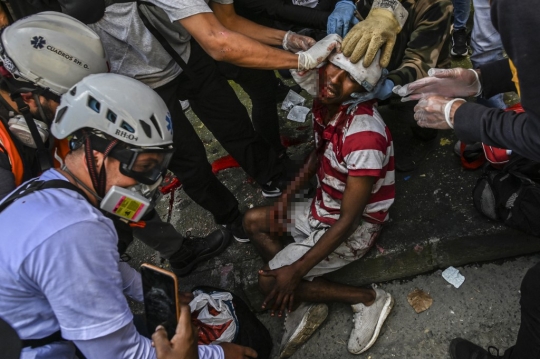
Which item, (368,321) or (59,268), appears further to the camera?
(368,321)

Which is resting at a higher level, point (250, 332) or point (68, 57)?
point (68, 57)

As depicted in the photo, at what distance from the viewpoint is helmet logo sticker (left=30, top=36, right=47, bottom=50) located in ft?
6.37

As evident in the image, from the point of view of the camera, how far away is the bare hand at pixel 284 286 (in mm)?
2469

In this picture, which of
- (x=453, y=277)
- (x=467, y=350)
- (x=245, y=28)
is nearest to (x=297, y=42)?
(x=245, y=28)

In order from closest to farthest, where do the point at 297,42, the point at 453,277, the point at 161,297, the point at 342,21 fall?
the point at 161,297, the point at 342,21, the point at 297,42, the point at 453,277

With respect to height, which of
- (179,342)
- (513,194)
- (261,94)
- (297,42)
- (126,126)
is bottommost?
(513,194)

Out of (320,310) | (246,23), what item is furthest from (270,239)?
(246,23)

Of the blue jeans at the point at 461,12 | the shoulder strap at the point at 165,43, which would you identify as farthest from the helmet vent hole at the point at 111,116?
the blue jeans at the point at 461,12

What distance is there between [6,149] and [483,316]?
9.14 ft

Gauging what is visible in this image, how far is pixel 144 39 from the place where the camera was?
8.24 ft

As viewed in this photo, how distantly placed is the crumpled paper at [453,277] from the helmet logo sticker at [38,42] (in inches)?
106

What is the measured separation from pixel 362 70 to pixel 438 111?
49 centimetres

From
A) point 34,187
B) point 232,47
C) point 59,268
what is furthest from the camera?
point 232,47

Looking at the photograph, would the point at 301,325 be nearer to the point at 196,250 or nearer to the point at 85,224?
the point at 196,250
